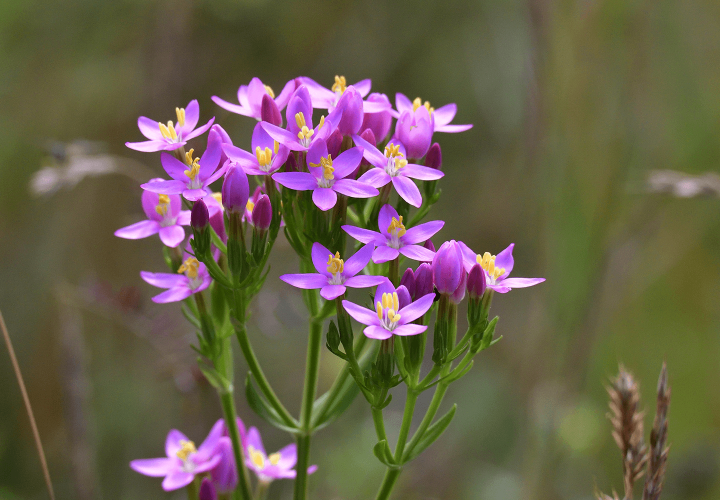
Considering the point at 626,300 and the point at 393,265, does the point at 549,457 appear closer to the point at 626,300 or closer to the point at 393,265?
the point at 626,300

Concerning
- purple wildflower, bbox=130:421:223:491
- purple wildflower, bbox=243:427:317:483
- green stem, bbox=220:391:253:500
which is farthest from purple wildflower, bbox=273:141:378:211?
purple wildflower, bbox=243:427:317:483

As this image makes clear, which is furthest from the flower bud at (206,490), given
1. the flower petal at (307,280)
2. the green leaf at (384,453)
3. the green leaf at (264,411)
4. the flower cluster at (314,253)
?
the flower petal at (307,280)

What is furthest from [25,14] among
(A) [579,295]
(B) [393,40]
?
(A) [579,295]

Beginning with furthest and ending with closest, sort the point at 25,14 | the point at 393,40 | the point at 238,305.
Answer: the point at 393,40, the point at 25,14, the point at 238,305

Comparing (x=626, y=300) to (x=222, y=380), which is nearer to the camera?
(x=222, y=380)

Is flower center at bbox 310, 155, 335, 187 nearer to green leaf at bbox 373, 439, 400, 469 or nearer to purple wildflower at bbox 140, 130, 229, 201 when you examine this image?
purple wildflower at bbox 140, 130, 229, 201

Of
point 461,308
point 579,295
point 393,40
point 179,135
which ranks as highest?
point 393,40

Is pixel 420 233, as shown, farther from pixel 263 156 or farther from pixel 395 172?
pixel 263 156
